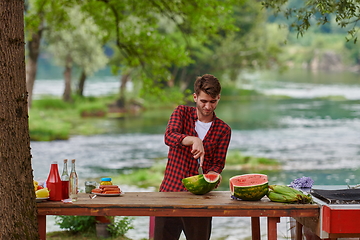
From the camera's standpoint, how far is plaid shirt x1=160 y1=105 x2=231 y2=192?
13.0 feet

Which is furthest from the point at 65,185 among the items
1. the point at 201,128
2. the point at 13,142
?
the point at 201,128

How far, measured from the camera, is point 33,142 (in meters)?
24.1

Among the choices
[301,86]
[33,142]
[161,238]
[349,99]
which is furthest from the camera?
[301,86]

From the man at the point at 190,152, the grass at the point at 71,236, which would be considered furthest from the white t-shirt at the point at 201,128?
the grass at the point at 71,236

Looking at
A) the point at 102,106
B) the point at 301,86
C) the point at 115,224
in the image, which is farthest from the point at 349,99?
the point at 115,224

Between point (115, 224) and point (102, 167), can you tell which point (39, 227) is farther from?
point (102, 167)

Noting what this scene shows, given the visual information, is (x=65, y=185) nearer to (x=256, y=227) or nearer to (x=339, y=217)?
(x=256, y=227)

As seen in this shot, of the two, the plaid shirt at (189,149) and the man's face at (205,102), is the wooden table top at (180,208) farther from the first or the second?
the man's face at (205,102)

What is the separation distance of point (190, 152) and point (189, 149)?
3cm

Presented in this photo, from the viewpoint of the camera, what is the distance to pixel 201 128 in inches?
159

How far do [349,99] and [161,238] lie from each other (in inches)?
1567

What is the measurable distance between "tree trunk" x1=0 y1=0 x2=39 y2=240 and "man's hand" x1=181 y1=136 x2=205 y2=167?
115cm

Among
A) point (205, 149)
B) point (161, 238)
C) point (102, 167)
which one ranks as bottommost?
point (102, 167)

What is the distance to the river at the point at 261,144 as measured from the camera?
1800 centimetres
